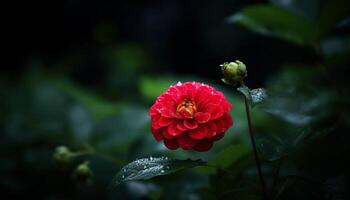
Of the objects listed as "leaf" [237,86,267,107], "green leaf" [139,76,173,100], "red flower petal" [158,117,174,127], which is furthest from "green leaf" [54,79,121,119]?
"leaf" [237,86,267,107]

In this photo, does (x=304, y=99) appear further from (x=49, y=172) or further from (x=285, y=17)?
(x=49, y=172)

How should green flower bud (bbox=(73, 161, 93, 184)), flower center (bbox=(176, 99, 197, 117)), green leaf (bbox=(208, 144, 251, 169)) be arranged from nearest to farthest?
1. flower center (bbox=(176, 99, 197, 117))
2. green leaf (bbox=(208, 144, 251, 169))
3. green flower bud (bbox=(73, 161, 93, 184))

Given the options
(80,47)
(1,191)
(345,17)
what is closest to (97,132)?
(1,191)

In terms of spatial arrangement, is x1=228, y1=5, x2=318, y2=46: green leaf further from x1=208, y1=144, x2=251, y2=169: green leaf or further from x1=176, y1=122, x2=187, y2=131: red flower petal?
x1=176, y1=122, x2=187, y2=131: red flower petal

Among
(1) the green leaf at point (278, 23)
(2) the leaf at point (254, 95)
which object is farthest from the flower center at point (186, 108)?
(1) the green leaf at point (278, 23)

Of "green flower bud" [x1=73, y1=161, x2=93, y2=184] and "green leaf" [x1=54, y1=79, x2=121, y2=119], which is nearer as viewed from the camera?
"green flower bud" [x1=73, y1=161, x2=93, y2=184]

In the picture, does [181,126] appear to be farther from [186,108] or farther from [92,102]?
[92,102]
